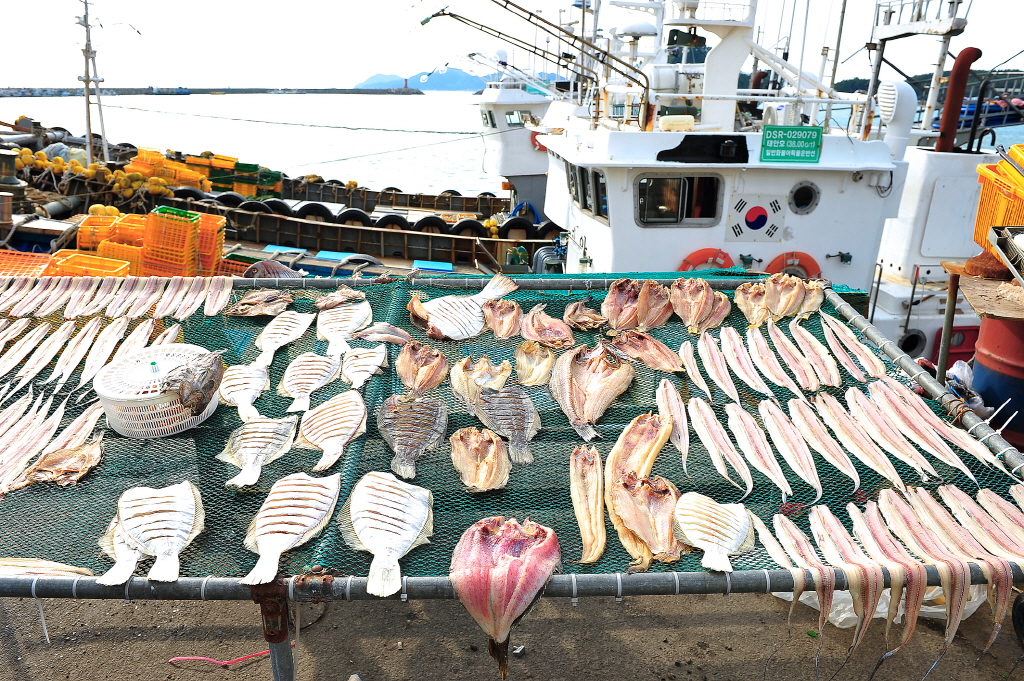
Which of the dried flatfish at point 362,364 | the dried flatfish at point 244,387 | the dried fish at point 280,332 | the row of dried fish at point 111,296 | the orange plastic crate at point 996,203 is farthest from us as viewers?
the orange plastic crate at point 996,203

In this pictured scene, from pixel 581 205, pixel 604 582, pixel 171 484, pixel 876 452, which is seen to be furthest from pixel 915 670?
pixel 581 205

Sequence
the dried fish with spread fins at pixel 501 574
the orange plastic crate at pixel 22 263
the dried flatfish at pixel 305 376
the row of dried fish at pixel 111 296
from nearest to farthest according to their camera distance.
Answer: the dried fish with spread fins at pixel 501 574, the dried flatfish at pixel 305 376, the row of dried fish at pixel 111 296, the orange plastic crate at pixel 22 263

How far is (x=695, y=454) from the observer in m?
4.26

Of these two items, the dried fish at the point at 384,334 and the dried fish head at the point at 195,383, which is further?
the dried fish at the point at 384,334

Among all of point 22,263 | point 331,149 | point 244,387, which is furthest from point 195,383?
point 331,149

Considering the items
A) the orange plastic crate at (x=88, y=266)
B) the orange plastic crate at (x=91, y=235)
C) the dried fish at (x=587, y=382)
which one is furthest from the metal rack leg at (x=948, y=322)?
the orange plastic crate at (x=91, y=235)

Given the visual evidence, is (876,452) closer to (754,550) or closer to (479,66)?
(754,550)

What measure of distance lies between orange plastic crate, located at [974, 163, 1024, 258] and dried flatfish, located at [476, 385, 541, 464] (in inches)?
200

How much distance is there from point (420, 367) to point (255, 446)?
1.35 metres

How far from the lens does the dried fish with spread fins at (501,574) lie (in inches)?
125

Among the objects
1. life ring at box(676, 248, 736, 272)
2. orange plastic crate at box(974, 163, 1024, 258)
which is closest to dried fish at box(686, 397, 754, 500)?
orange plastic crate at box(974, 163, 1024, 258)

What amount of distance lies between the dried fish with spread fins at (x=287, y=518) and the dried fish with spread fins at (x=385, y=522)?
113mm

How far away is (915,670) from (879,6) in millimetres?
12108

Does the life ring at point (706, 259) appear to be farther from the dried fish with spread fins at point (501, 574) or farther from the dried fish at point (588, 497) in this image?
the dried fish with spread fins at point (501, 574)
